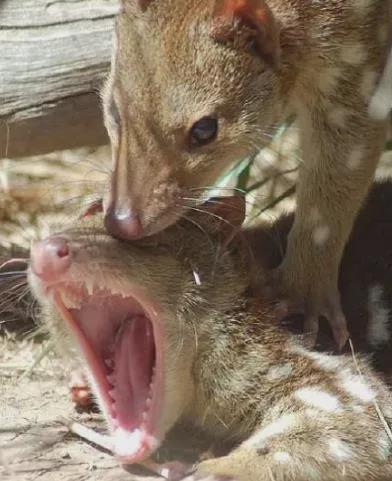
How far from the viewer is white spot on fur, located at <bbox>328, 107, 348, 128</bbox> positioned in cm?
342

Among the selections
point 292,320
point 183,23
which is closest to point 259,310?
point 292,320

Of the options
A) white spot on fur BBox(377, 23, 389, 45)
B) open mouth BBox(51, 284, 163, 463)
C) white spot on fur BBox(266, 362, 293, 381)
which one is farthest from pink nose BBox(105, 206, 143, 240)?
white spot on fur BBox(377, 23, 389, 45)

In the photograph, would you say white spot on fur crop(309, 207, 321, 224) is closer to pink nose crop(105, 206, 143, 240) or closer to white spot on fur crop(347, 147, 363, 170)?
white spot on fur crop(347, 147, 363, 170)

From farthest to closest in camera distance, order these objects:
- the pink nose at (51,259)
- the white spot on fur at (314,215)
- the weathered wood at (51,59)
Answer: the weathered wood at (51,59) → the white spot on fur at (314,215) → the pink nose at (51,259)

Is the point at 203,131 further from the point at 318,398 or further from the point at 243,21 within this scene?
the point at 318,398

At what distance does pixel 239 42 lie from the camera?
3027 mm

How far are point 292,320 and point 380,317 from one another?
25 centimetres

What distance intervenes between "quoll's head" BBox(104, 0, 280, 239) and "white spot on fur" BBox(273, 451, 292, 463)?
64 cm

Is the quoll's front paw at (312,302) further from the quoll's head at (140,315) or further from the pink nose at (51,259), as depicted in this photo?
the pink nose at (51,259)

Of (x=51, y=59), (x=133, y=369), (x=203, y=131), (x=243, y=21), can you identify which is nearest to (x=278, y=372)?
(x=133, y=369)

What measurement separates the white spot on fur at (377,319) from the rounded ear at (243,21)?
792 millimetres

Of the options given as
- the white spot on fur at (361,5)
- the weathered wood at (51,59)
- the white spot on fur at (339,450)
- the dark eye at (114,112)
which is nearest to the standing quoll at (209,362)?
the white spot on fur at (339,450)

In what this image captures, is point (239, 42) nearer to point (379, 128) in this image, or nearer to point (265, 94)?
point (265, 94)

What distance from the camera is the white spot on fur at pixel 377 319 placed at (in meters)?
3.19
